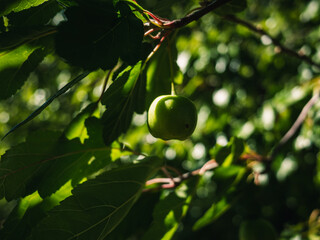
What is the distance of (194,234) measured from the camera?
2934 mm

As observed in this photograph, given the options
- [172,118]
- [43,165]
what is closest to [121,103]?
[172,118]

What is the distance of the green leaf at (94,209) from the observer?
2.60 ft

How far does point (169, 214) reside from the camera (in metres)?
1.10

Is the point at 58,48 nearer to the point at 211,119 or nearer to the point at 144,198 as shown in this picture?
the point at 144,198

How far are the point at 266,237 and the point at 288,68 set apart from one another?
130cm

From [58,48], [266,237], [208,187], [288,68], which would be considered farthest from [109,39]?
[208,187]

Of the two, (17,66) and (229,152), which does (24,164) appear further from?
(229,152)

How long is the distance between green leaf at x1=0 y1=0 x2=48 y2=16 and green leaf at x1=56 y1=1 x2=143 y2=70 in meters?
0.15

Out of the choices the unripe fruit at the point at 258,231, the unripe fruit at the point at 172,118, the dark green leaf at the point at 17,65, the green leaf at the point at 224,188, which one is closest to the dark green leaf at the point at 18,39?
the dark green leaf at the point at 17,65

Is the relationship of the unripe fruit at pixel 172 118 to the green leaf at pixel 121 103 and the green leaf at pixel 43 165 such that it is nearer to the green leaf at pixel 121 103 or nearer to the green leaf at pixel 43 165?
the green leaf at pixel 121 103

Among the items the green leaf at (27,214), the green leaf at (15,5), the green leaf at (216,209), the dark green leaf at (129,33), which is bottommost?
the green leaf at (216,209)

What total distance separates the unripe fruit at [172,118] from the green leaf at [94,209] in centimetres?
16

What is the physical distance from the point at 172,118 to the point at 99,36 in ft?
0.91

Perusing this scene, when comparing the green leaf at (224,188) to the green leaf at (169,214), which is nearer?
the green leaf at (169,214)
